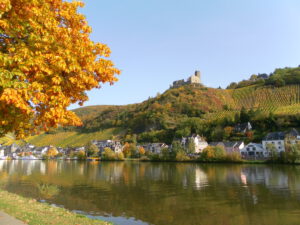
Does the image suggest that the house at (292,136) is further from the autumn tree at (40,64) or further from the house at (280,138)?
the autumn tree at (40,64)

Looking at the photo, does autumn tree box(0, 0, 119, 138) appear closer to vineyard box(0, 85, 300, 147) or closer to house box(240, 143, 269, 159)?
house box(240, 143, 269, 159)

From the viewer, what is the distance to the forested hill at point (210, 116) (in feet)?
322

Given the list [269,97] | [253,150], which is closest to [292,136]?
[253,150]

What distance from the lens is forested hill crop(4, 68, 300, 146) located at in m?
98.2

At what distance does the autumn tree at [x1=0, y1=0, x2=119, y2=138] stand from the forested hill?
91315mm

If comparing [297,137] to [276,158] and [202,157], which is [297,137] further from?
[202,157]

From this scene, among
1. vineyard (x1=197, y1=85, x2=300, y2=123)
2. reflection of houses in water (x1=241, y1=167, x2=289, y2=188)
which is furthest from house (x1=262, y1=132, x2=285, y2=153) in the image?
reflection of houses in water (x1=241, y1=167, x2=289, y2=188)

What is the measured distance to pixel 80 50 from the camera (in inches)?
289

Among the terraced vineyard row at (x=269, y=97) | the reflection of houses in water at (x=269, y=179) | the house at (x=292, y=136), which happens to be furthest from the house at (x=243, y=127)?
the reflection of houses in water at (x=269, y=179)

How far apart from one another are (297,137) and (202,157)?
2927 centimetres

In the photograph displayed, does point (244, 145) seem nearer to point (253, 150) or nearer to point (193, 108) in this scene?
point (253, 150)

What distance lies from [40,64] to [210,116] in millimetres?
132792

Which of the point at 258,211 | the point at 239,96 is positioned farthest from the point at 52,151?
the point at 258,211

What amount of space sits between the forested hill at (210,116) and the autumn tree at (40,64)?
91.3 m
